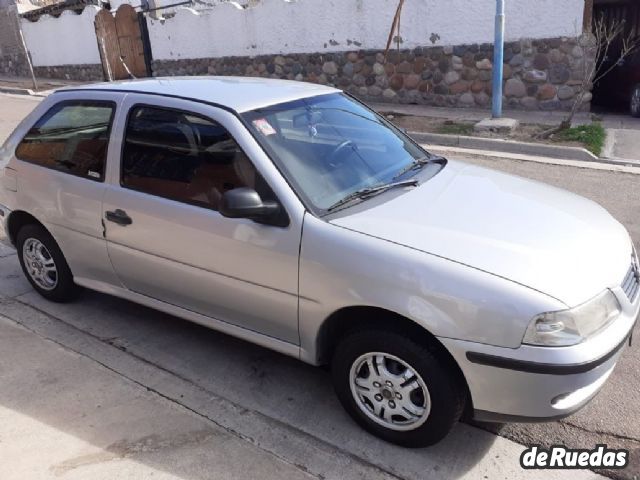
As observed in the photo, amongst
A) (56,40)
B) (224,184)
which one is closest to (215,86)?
(224,184)

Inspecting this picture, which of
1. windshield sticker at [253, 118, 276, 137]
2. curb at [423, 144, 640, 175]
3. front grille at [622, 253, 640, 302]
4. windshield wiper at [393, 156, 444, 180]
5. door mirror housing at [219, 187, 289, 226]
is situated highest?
windshield sticker at [253, 118, 276, 137]

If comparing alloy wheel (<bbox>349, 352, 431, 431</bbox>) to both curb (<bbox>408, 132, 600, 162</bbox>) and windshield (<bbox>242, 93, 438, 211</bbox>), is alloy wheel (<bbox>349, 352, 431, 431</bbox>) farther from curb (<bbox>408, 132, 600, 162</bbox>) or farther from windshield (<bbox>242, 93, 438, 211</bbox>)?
curb (<bbox>408, 132, 600, 162</bbox>)

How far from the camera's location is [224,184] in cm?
326

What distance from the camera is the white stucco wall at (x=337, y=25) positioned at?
34.9 ft

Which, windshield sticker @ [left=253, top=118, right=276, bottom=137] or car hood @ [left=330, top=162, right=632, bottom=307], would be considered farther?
windshield sticker @ [left=253, top=118, right=276, bottom=137]

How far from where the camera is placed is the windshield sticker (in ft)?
10.7

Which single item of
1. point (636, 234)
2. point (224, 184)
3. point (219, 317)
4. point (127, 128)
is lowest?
point (636, 234)

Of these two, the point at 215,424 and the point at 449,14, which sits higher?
the point at 449,14

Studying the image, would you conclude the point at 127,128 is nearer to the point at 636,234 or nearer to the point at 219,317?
the point at 219,317

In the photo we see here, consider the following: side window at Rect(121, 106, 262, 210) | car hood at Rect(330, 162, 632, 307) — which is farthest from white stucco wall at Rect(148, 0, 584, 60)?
side window at Rect(121, 106, 262, 210)

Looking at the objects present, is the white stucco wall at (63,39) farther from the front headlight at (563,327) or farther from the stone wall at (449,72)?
the front headlight at (563,327)

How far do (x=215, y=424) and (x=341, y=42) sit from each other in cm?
1136

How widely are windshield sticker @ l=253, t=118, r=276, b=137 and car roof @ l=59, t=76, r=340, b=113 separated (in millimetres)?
103

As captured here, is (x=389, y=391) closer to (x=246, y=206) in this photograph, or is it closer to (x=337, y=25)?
(x=246, y=206)
